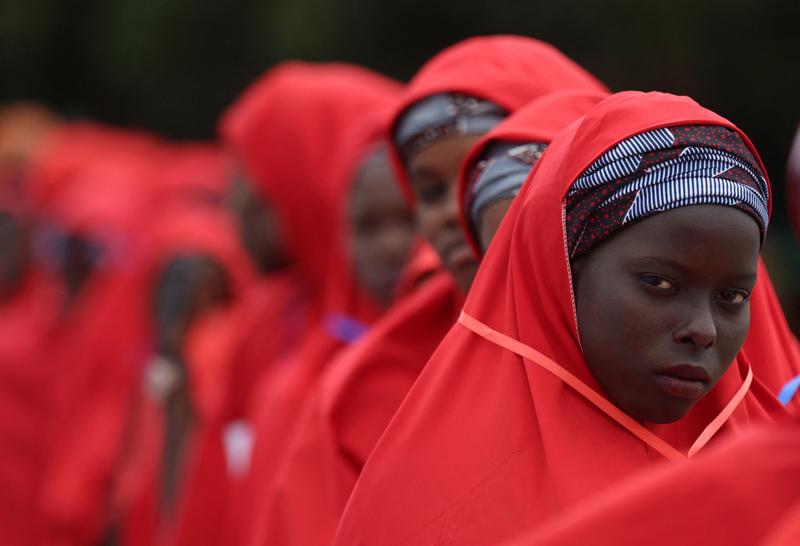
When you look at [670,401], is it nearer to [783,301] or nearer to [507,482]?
[507,482]

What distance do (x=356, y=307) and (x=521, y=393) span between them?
2224 mm

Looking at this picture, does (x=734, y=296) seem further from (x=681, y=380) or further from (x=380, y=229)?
(x=380, y=229)

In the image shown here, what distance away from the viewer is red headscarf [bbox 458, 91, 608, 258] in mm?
2934

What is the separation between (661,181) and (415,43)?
6.33m

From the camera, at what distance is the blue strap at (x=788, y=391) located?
8.84 feet

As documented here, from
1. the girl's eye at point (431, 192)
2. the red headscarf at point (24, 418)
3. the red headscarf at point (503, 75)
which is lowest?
the red headscarf at point (24, 418)

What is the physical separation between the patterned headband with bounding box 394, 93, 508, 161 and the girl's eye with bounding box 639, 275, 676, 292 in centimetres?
117

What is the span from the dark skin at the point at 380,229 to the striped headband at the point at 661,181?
1.90m

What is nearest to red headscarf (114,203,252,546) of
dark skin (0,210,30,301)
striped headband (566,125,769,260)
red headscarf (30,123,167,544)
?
red headscarf (30,123,167,544)

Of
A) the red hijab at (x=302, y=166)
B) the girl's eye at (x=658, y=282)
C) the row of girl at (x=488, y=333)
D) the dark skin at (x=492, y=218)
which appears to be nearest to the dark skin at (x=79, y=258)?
the row of girl at (x=488, y=333)

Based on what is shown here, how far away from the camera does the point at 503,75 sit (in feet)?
11.2

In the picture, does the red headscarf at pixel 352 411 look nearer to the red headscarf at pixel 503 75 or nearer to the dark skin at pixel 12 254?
the red headscarf at pixel 503 75

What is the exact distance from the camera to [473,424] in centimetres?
241

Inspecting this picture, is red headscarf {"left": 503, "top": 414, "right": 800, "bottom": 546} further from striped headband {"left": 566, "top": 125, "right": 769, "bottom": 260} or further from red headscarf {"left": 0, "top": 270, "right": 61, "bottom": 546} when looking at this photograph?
red headscarf {"left": 0, "top": 270, "right": 61, "bottom": 546}
